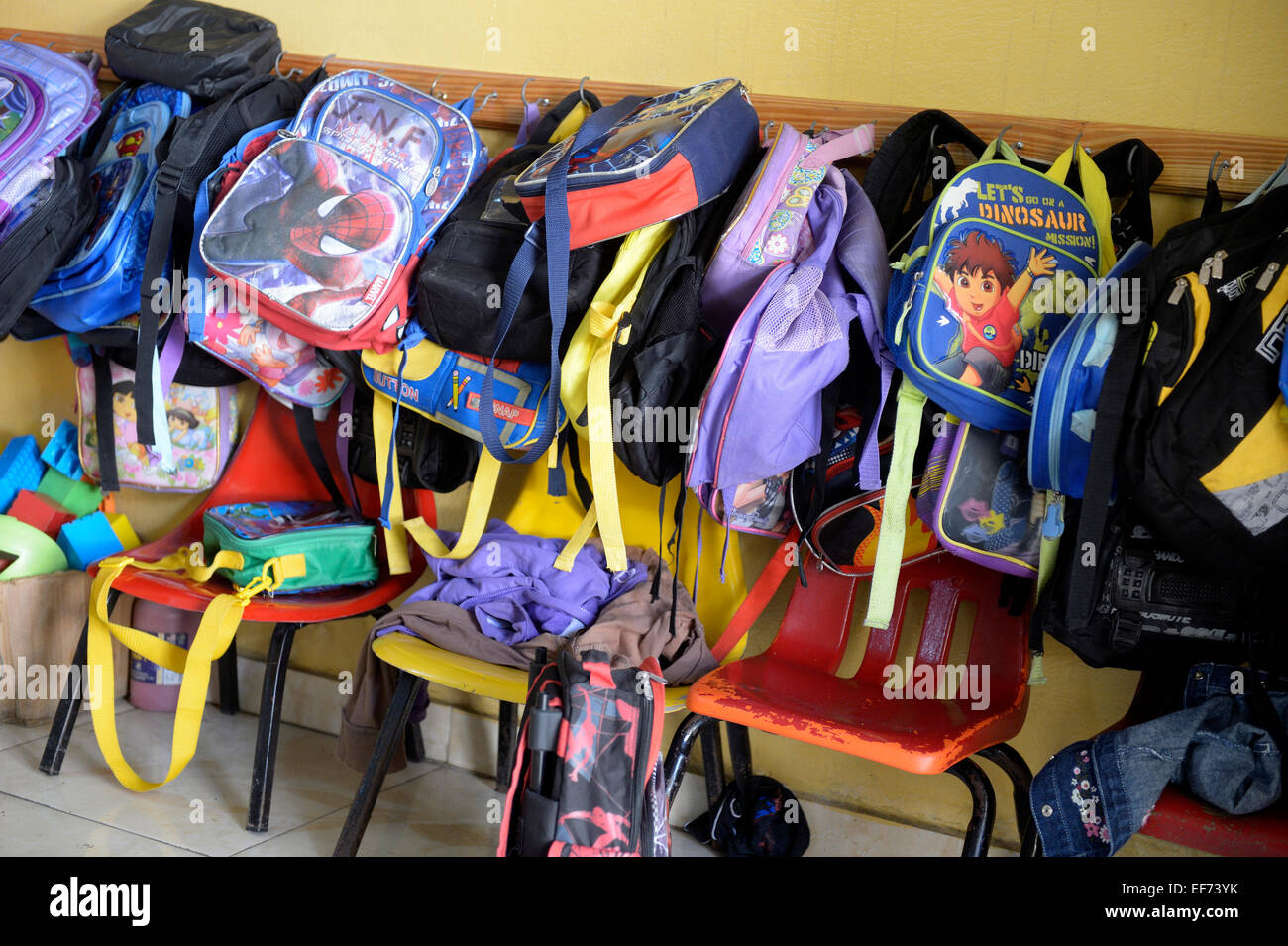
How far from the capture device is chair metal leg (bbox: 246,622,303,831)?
6.13ft

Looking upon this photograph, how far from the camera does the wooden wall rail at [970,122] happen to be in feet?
5.05

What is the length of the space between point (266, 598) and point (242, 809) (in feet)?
1.31

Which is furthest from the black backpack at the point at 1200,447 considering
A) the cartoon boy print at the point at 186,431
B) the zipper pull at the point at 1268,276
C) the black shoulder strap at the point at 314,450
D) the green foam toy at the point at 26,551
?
the green foam toy at the point at 26,551

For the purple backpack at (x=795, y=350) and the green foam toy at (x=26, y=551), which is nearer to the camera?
the purple backpack at (x=795, y=350)

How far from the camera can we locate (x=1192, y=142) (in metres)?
1.56

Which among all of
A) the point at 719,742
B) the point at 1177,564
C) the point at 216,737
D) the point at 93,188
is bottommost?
the point at 216,737

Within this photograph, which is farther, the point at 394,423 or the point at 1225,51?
the point at 394,423

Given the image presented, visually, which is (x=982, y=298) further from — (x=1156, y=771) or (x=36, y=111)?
(x=36, y=111)

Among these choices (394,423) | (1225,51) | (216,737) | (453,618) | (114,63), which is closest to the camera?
(1225,51)

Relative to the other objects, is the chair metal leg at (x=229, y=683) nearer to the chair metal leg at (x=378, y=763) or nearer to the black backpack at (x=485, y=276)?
the chair metal leg at (x=378, y=763)

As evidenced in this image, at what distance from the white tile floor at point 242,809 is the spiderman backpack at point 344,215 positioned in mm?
846
